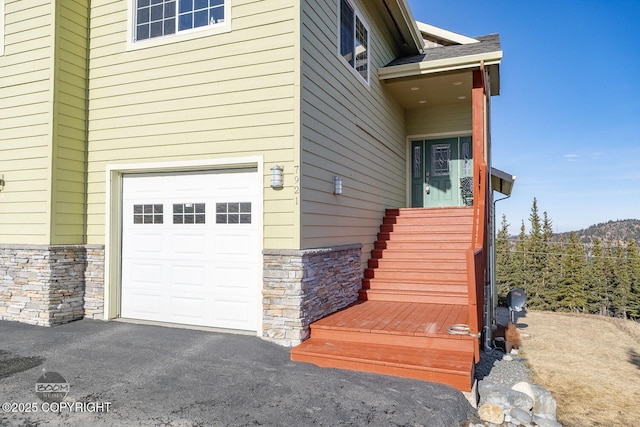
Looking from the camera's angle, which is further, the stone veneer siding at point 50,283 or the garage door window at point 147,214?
the garage door window at point 147,214

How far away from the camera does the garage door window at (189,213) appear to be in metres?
5.73

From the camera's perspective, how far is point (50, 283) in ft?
19.1

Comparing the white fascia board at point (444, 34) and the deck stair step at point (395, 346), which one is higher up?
the white fascia board at point (444, 34)

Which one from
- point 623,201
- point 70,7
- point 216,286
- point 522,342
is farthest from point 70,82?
point 623,201

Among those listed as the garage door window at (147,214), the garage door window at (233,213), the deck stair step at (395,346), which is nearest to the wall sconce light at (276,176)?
the garage door window at (233,213)

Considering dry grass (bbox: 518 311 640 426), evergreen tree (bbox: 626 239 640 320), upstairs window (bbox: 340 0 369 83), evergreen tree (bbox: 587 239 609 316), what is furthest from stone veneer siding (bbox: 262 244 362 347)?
evergreen tree (bbox: 626 239 640 320)

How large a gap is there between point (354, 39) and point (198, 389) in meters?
5.84

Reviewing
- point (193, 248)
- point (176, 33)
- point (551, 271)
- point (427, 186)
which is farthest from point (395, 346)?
point (551, 271)

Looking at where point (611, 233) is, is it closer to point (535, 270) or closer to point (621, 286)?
point (621, 286)

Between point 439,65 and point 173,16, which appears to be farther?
point 439,65

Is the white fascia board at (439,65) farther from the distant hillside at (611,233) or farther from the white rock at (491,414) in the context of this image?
the distant hillside at (611,233)

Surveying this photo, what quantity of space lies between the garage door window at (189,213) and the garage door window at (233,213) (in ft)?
0.88

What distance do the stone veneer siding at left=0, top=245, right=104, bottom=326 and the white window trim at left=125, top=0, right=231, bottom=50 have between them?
2.96m

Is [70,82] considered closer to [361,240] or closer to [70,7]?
[70,7]
